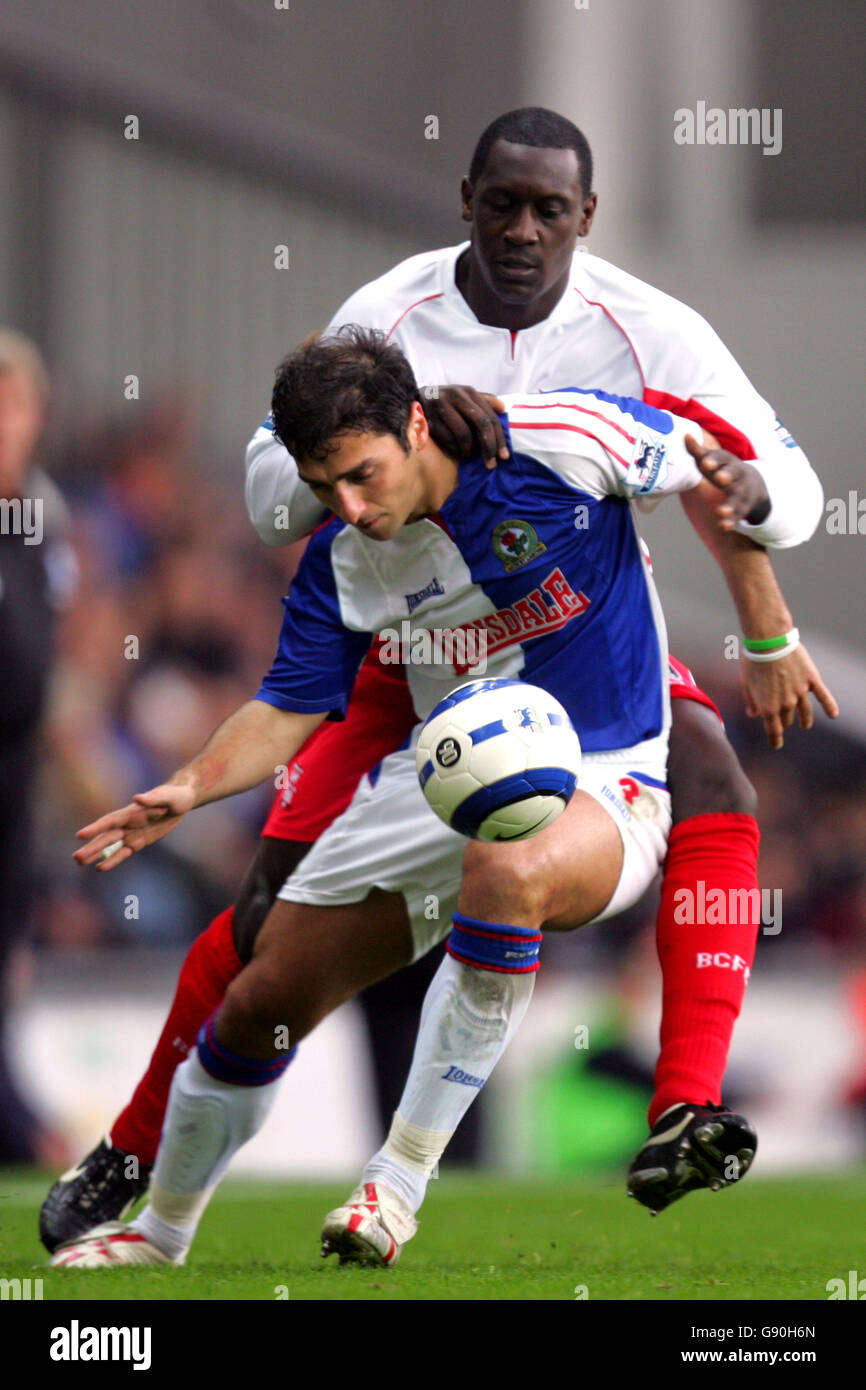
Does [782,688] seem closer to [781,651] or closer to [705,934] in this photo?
[781,651]

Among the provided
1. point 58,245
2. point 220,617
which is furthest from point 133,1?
point 220,617

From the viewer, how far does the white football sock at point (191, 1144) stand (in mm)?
4691

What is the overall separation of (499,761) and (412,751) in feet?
2.72

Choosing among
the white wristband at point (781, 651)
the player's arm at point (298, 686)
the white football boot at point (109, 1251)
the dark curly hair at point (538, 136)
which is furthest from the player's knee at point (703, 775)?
the white football boot at point (109, 1251)

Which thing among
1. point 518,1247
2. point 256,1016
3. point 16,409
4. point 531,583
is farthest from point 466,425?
point 16,409

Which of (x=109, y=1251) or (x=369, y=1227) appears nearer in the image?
(x=369, y=1227)

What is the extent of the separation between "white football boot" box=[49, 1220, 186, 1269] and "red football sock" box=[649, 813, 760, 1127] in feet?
4.07

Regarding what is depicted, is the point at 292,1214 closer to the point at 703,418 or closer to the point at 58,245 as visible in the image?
the point at 703,418

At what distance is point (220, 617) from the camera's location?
9164 mm

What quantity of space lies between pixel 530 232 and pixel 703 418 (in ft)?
1.80

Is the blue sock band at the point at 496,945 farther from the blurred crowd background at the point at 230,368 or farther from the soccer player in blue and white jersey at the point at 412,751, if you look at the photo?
the blurred crowd background at the point at 230,368

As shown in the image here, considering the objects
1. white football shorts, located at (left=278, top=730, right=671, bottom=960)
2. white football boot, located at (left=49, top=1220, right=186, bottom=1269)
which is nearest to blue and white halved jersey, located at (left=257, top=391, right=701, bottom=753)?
white football shorts, located at (left=278, top=730, right=671, bottom=960)

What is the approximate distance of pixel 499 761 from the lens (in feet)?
13.0

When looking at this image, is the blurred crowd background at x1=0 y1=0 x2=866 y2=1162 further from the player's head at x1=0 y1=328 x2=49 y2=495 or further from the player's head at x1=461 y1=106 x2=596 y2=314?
the player's head at x1=461 y1=106 x2=596 y2=314
